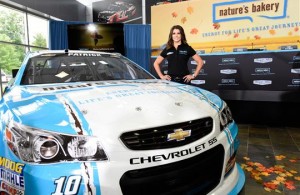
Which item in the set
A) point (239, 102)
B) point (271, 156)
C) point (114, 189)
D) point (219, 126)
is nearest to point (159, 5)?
point (239, 102)

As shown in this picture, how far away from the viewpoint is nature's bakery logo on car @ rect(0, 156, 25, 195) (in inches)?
40.0

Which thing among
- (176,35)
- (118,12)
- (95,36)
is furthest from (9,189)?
(118,12)

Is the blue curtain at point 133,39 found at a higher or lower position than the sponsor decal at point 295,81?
higher

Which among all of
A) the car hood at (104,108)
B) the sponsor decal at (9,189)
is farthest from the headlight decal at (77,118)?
the sponsor decal at (9,189)

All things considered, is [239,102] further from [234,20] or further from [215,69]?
[234,20]

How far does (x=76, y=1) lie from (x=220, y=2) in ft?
20.7

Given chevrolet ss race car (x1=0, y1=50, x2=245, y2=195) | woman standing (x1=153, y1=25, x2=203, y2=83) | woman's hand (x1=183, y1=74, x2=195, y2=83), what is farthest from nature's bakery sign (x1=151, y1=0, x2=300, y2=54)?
chevrolet ss race car (x1=0, y1=50, x2=245, y2=195)

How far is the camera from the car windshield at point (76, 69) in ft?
6.61

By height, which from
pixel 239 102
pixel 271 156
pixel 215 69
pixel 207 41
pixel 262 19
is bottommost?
pixel 271 156

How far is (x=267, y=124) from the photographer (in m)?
4.49

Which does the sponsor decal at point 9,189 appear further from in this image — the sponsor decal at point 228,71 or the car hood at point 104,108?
the sponsor decal at point 228,71

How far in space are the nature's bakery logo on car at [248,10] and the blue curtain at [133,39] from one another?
9.22 ft

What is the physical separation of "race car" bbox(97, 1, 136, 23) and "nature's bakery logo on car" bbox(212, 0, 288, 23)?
12.8 feet

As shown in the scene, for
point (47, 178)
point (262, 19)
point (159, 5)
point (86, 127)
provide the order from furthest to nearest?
point (159, 5) → point (262, 19) → point (86, 127) → point (47, 178)
